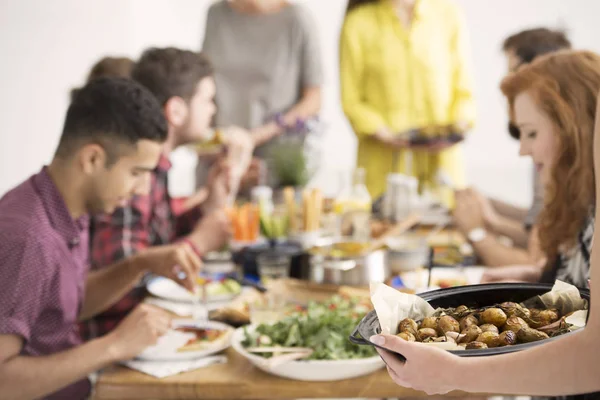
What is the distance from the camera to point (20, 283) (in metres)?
1.48

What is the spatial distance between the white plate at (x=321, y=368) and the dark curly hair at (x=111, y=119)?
65 centimetres

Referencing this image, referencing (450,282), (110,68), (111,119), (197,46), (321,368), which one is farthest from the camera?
(197,46)

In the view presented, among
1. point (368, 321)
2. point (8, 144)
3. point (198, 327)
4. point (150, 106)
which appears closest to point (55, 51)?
point (8, 144)

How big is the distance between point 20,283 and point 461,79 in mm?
A: 3079

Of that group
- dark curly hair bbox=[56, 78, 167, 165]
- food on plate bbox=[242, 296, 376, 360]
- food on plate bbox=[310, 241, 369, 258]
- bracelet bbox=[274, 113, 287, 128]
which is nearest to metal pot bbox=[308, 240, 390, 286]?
food on plate bbox=[310, 241, 369, 258]

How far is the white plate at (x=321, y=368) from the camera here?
4.51 feet

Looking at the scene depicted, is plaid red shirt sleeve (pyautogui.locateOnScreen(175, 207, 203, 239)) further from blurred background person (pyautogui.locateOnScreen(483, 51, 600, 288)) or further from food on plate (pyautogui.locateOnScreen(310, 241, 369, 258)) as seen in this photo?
blurred background person (pyautogui.locateOnScreen(483, 51, 600, 288))

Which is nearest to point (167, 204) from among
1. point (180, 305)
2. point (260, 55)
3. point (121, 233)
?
point (121, 233)

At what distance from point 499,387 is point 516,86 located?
105 centimetres

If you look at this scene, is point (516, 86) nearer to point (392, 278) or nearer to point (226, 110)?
point (392, 278)

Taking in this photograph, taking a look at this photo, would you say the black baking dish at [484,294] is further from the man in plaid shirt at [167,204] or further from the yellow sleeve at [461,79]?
the yellow sleeve at [461,79]

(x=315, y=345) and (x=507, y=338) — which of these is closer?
(x=507, y=338)

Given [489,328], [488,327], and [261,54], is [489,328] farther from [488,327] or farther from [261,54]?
[261,54]

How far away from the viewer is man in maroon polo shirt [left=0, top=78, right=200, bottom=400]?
4.83 feet
